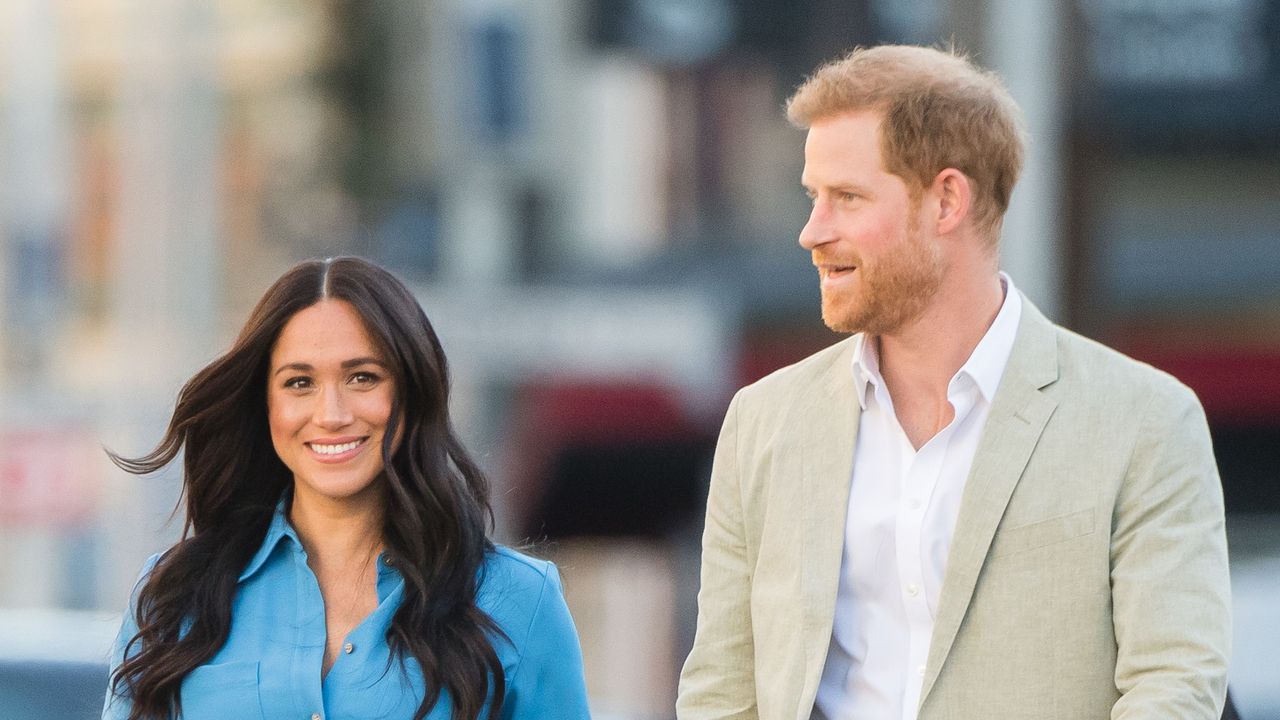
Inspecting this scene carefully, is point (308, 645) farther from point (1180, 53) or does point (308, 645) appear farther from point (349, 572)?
point (1180, 53)

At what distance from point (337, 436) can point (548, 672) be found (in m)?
0.51

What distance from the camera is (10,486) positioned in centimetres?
1155

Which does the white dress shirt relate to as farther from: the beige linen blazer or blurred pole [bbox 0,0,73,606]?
blurred pole [bbox 0,0,73,606]

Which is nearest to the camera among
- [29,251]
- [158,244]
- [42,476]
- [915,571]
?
[915,571]

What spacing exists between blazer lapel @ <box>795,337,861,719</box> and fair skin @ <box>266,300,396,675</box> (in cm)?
69

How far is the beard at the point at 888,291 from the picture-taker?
11.0ft

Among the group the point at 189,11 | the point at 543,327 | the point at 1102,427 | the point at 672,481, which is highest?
the point at 189,11

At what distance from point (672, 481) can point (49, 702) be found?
1161 cm

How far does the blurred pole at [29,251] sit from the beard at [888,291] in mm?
9005

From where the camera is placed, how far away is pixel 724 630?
11.6 ft

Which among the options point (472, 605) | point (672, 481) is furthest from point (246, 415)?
point (672, 481)

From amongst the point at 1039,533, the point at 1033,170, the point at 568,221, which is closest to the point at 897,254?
the point at 1039,533

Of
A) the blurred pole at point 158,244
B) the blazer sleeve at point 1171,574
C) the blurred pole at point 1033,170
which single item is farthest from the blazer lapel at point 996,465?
the blurred pole at point 158,244

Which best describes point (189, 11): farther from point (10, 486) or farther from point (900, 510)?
point (900, 510)
